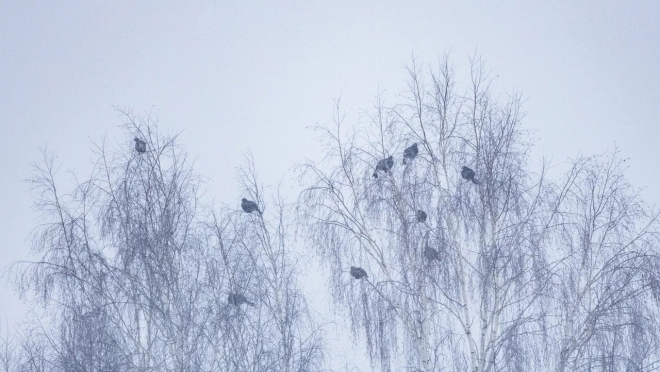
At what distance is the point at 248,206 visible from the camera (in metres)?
14.6

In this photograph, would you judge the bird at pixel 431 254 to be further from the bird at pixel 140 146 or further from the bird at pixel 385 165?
the bird at pixel 140 146

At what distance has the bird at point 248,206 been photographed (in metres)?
14.6

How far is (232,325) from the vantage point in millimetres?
12961

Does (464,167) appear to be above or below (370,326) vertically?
above

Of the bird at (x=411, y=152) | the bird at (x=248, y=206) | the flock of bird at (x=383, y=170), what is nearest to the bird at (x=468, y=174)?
the flock of bird at (x=383, y=170)

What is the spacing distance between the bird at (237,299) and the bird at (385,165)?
305 centimetres

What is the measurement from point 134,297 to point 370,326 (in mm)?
3759

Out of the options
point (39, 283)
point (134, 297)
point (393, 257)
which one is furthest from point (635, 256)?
point (39, 283)

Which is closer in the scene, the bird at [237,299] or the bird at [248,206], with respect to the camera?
the bird at [237,299]

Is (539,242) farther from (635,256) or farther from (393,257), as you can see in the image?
(393,257)

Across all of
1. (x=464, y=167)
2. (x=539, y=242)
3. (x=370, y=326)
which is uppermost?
(x=464, y=167)

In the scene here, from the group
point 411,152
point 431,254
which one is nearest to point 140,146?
point 411,152

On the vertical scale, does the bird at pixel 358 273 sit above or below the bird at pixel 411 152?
below

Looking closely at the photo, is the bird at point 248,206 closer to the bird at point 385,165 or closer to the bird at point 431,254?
the bird at point 385,165
